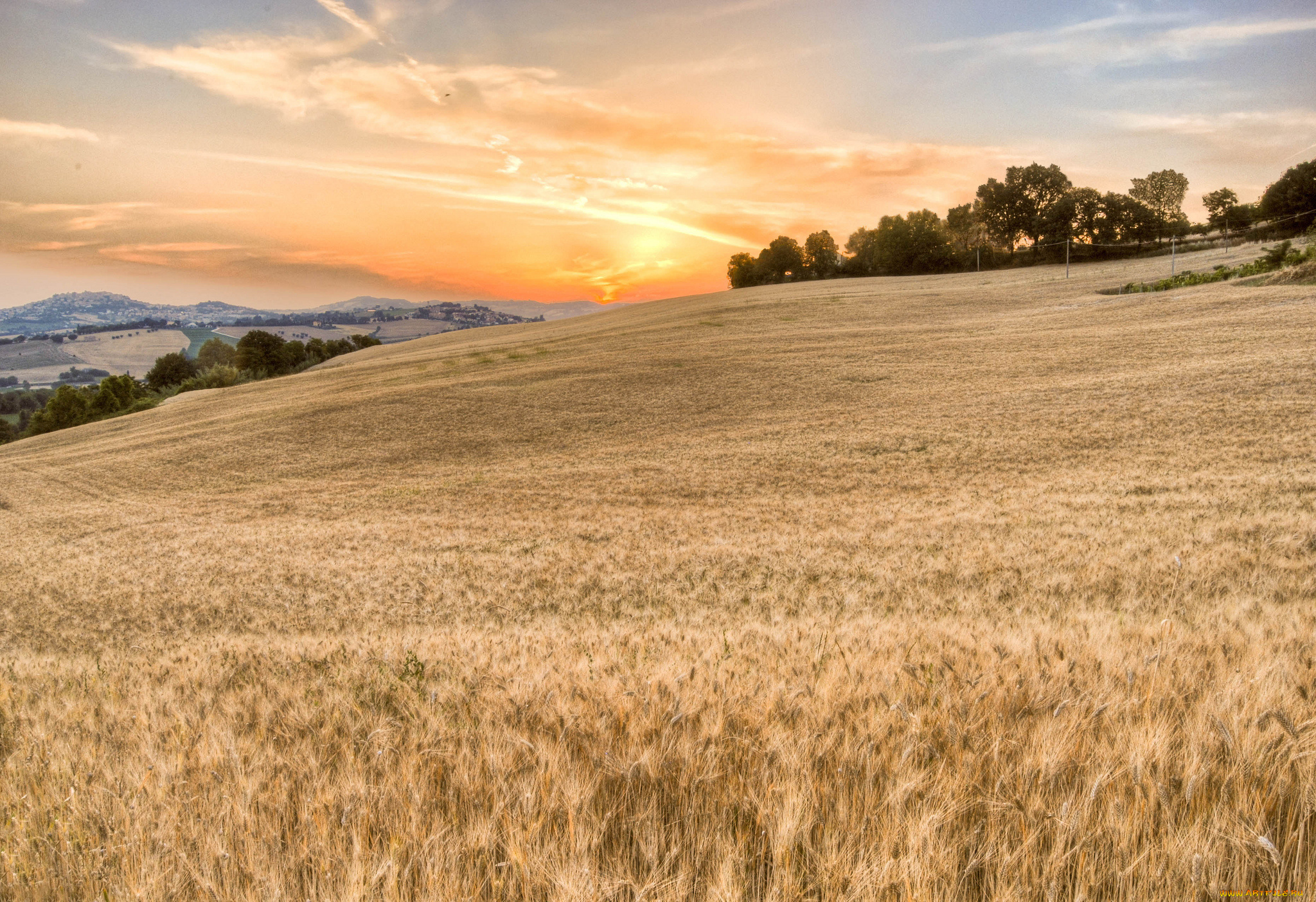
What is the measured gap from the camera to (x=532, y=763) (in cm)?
233

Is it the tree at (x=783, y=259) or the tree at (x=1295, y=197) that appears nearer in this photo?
the tree at (x=1295, y=197)

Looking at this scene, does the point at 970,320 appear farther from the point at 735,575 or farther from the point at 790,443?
the point at 735,575

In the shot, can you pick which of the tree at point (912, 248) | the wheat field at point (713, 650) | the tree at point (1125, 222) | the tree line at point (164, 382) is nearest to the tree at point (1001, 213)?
the tree at point (912, 248)

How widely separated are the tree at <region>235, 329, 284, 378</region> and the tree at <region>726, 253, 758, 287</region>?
253ft

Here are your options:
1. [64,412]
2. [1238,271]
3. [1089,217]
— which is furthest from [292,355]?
[1089,217]

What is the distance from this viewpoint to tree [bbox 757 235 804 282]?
108 metres

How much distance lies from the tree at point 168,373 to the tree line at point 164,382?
0.28 ft

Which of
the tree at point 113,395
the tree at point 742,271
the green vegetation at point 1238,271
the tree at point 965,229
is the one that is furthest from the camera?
the tree at point 742,271

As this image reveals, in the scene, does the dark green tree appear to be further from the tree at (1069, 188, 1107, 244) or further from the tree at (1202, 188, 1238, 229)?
the tree at (1202, 188, 1238, 229)

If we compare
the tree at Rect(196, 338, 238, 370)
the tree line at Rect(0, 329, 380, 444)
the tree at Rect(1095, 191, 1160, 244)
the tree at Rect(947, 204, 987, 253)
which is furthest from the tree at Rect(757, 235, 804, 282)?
the tree at Rect(196, 338, 238, 370)

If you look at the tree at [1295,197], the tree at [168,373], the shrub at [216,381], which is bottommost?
the shrub at [216,381]

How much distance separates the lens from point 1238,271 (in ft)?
140

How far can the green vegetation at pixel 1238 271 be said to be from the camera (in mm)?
37844

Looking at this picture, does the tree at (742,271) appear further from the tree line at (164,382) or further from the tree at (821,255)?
the tree line at (164,382)
